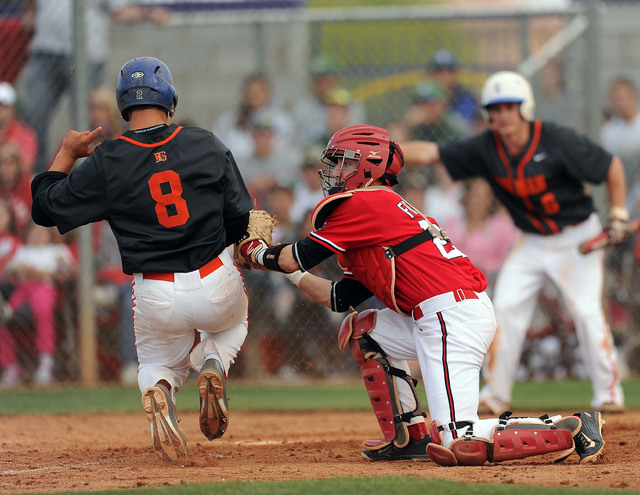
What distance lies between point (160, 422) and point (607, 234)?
392 cm

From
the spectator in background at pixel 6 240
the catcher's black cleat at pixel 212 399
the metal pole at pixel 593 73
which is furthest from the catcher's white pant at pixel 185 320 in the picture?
the metal pole at pixel 593 73

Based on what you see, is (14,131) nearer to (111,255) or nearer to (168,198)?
(111,255)

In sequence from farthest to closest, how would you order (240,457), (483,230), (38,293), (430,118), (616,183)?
(430,118), (483,230), (38,293), (616,183), (240,457)

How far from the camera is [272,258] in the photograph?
181 inches

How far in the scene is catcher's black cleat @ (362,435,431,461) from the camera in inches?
184

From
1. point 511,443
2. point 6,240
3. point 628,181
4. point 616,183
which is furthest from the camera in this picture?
point 628,181

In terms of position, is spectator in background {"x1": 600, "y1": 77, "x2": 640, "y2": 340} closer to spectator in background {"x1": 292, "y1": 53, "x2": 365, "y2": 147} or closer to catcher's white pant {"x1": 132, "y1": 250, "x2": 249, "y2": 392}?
spectator in background {"x1": 292, "y1": 53, "x2": 365, "y2": 147}

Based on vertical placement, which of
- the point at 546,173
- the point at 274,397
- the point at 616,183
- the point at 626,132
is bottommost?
the point at 274,397

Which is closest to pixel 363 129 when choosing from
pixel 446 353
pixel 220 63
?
pixel 446 353

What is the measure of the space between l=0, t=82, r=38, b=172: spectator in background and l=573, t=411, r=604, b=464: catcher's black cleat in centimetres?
626

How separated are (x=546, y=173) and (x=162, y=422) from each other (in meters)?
Result: 3.78

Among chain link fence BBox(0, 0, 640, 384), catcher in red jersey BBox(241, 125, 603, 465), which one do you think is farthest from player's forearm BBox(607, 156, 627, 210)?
catcher in red jersey BBox(241, 125, 603, 465)

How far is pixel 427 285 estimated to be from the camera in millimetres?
4398

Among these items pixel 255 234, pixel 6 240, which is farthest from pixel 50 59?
pixel 255 234
